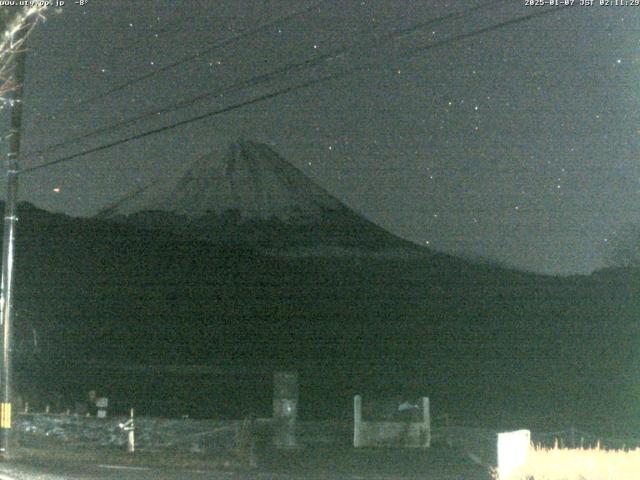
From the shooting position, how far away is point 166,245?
92.2 meters

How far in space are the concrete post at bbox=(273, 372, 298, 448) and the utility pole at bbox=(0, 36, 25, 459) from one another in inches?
273

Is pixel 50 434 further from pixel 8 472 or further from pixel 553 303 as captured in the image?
pixel 553 303

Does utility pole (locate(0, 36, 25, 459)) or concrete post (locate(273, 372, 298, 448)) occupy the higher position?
utility pole (locate(0, 36, 25, 459))

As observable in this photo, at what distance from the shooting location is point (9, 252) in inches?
688

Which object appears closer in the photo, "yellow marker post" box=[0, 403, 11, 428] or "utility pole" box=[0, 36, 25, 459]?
"utility pole" box=[0, 36, 25, 459]

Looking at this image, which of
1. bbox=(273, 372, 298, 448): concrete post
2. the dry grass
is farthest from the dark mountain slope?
the dry grass

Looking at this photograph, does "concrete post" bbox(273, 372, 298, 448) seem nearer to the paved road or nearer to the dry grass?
the paved road

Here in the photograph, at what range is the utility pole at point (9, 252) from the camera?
17.0 meters

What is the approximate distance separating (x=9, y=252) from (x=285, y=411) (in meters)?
8.36

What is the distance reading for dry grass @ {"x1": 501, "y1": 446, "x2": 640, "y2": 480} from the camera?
455 inches

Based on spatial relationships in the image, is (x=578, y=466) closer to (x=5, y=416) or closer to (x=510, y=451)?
(x=510, y=451)

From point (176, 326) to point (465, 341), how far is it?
22021 millimetres

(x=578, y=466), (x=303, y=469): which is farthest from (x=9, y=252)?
(x=578, y=466)

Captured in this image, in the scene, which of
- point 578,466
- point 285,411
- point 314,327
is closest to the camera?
point 578,466
